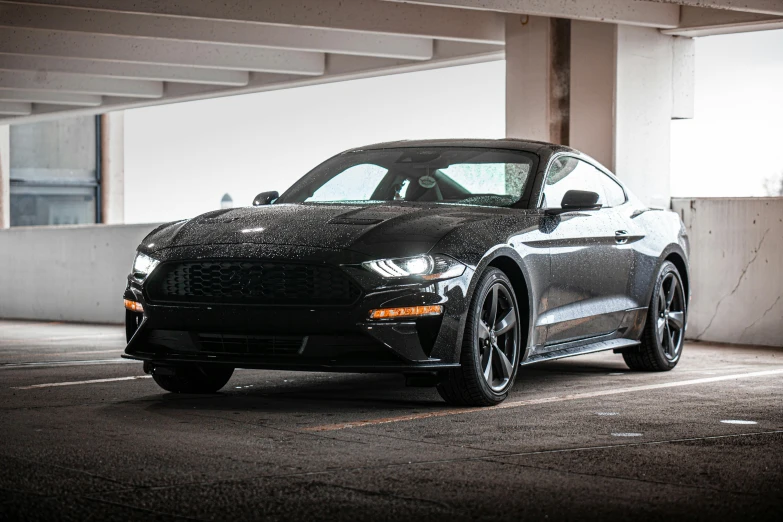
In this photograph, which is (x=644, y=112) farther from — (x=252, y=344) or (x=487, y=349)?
(x=252, y=344)

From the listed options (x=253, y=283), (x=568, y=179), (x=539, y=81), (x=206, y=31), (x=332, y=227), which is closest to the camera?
(x=253, y=283)

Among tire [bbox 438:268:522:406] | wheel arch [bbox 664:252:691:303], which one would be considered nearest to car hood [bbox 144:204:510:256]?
tire [bbox 438:268:522:406]

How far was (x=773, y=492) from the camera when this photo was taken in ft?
14.0

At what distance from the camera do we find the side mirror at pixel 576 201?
23.9 ft

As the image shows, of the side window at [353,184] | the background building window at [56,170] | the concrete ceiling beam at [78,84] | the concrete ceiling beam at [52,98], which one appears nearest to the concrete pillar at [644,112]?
the side window at [353,184]

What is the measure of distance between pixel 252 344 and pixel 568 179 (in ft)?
8.80

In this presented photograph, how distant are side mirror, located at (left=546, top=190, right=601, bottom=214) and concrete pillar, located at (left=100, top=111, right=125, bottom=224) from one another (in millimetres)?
30198

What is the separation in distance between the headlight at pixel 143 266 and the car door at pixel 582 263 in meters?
2.23

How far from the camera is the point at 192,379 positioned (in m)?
7.06

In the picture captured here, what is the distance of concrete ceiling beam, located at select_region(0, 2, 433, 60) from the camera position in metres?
13.8

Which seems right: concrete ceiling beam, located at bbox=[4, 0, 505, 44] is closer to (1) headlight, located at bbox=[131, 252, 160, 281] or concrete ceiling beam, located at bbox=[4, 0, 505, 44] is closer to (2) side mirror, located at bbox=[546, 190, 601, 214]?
(1) headlight, located at bbox=[131, 252, 160, 281]

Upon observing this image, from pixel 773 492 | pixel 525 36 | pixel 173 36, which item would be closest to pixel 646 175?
pixel 525 36

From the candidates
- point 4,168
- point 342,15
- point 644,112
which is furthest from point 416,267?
point 4,168

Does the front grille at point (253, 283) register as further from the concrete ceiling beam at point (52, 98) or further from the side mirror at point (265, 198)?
the concrete ceiling beam at point (52, 98)
